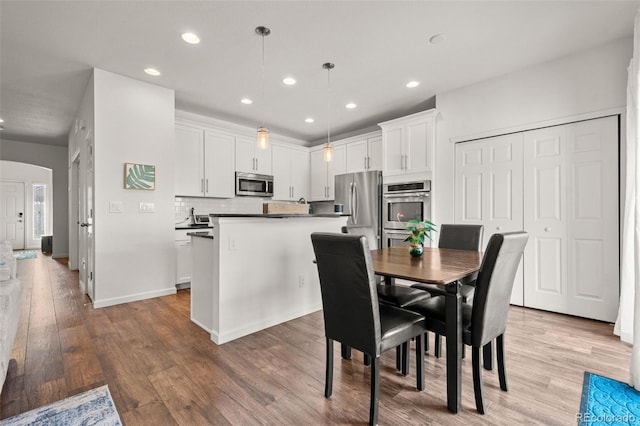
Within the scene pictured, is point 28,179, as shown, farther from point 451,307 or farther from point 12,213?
point 451,307

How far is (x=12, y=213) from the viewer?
346 inches

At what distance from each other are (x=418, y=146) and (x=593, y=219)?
6.74 ft

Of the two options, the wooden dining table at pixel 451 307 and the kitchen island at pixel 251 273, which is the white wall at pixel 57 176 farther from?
the wooden dining table at pixel 451 307

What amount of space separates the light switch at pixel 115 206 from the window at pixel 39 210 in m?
8.58

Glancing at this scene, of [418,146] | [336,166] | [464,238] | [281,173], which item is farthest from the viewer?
[281,173]

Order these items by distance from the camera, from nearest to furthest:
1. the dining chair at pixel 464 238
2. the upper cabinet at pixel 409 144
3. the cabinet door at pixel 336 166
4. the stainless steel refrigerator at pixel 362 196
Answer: the dining chair at pixel 464 238
the upper cabinet at pixel 409 144
the stainless steel refrigerator at pixel 362 196
the cabinet door at pixel 336 166

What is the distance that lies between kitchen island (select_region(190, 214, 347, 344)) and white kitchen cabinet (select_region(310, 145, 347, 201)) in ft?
8.27

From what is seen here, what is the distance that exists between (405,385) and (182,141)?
426cm

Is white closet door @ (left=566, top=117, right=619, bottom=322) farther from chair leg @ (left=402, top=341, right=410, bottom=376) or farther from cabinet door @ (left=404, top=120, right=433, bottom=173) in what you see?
chair leg @ (left=402, top=341, right=410, bottom=376)

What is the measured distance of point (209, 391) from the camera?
181 centimetres

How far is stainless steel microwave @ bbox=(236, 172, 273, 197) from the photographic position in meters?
5.17

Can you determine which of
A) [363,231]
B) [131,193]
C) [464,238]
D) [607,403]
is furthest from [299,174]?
[607,403]

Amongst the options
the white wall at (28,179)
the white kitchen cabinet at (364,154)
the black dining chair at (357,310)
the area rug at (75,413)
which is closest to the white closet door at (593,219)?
the black dining chair at (357,310)

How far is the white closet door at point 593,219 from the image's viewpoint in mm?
2836
